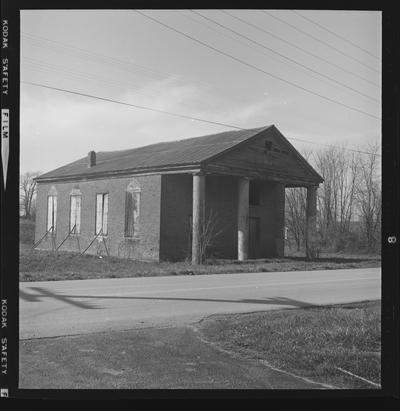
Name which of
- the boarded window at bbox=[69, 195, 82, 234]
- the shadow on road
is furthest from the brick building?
the shadow on road

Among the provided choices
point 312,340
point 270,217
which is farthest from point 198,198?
point 312,340

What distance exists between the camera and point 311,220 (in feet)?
50.6

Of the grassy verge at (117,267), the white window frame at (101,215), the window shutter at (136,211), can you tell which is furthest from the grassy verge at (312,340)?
the window shutter at (136,211)

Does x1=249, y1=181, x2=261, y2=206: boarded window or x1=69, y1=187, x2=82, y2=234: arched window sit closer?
x1=69, y1=187, x2=82, y2=234: arched window

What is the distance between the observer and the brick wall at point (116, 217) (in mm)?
8594

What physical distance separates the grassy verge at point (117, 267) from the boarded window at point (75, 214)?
0.63 m

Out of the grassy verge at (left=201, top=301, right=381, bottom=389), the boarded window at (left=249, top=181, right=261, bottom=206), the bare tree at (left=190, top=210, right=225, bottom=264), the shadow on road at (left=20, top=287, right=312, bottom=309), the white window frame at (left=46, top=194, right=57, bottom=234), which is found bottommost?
the shadow on road at (left=20, top=287, right=312, bottom=309)

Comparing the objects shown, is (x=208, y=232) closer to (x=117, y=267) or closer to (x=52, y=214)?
(x=117, y=267)

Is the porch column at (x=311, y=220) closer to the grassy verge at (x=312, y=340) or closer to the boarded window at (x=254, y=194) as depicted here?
the boarded window at (x=254, y=194)

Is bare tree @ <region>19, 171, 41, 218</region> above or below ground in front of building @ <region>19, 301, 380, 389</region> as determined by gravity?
above

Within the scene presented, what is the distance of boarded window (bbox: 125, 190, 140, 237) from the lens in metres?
19.0

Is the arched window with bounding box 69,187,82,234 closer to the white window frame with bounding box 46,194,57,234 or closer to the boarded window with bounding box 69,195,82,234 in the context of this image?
the boarded window with bounding box 69,195,82,234

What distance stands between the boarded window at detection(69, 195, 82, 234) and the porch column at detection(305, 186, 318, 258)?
6995 millimetres
